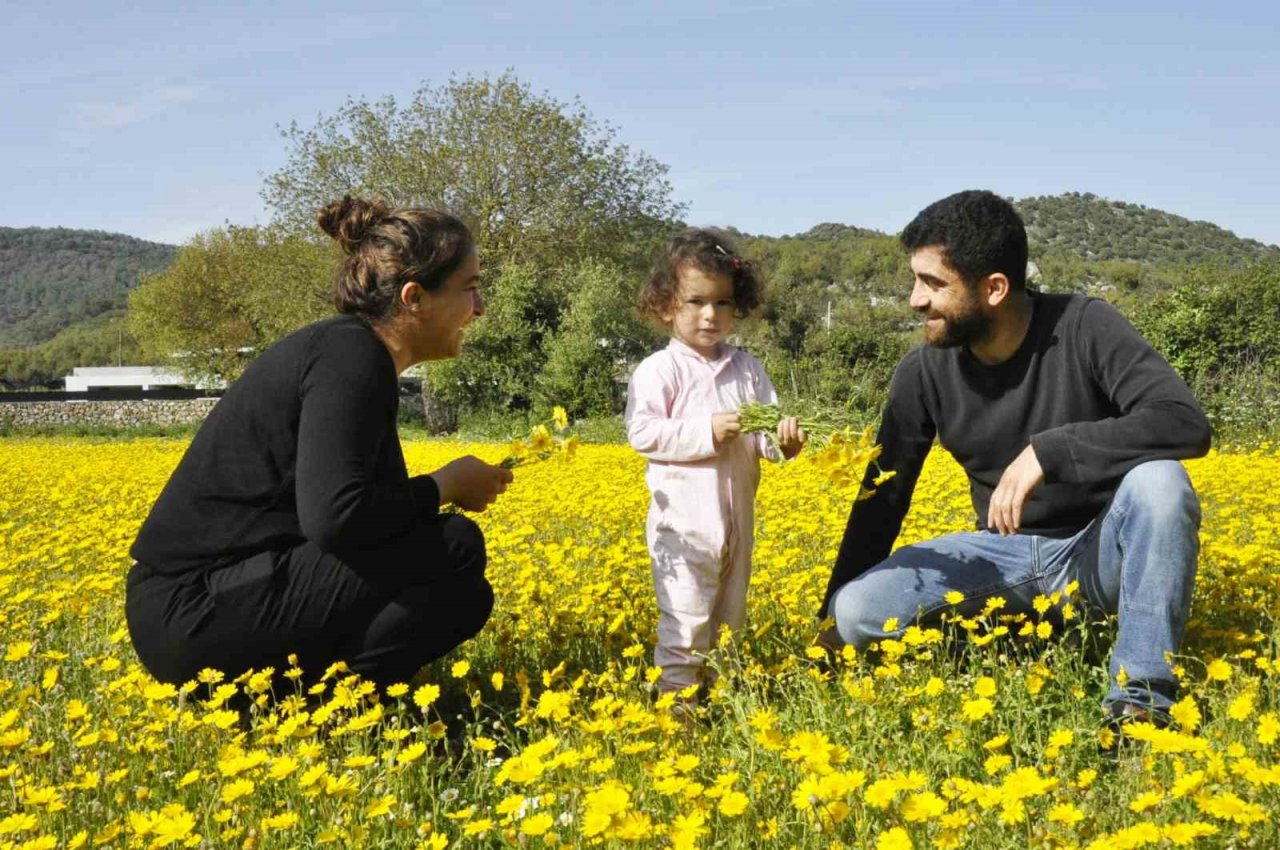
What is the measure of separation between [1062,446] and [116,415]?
38.9 meters

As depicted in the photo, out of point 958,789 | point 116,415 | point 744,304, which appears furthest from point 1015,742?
point 116,415

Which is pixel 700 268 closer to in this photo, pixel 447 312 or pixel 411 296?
pixel 447 312

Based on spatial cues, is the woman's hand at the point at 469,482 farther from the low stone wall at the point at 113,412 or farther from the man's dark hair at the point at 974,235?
the low stone wall at the point at 113,412

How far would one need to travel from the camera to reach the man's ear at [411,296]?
297 centimetres

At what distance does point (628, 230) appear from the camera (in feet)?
119

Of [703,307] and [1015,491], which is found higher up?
[703,307]

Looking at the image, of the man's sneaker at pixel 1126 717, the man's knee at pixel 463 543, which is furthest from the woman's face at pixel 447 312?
the man's sneaker at pixel 1126 717

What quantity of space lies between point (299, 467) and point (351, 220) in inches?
30.1

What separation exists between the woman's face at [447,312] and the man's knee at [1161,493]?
1.78 meters

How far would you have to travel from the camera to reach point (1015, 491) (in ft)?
8.96

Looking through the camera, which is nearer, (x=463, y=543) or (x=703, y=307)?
(x=463, y=543)

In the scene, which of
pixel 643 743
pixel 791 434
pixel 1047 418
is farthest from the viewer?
pixel 1047 418

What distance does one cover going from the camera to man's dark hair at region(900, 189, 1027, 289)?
3.12 metres

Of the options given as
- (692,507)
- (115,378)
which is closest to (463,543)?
(692,507)
